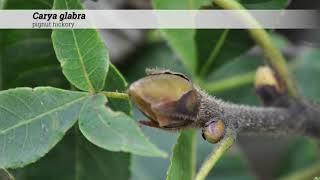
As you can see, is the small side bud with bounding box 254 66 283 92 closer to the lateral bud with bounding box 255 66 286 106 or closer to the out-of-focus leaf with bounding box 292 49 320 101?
the lateral bud with bounding box 255 66 286 106

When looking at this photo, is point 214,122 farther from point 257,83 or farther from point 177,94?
point 257,83

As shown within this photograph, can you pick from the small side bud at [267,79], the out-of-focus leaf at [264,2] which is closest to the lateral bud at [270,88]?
the small side bud at [267,79]

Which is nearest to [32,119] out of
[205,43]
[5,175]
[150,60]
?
[5,175]

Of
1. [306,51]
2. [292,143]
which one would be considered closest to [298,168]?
[292,143]

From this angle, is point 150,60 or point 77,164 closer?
point 77,164

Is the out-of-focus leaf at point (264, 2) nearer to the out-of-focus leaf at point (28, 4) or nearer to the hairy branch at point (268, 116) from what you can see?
the hairy branch at point (268, 116)

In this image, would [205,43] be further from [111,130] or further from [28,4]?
[111,130]
